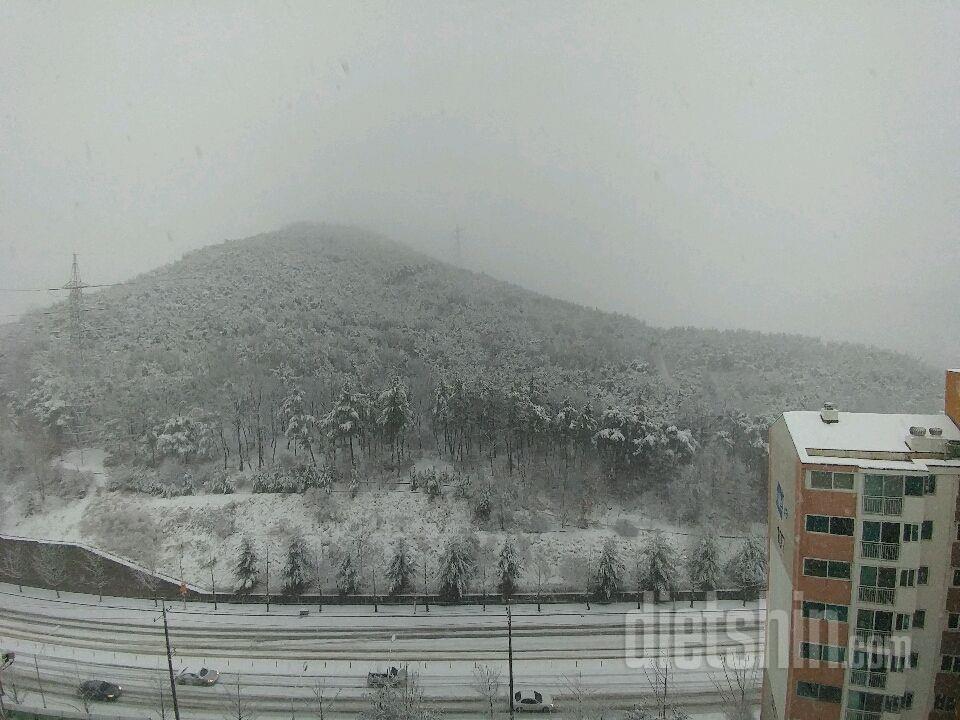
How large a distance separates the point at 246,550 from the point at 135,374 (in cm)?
1991

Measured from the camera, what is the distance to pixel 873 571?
1054cm

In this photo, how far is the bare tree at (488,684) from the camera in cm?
1809

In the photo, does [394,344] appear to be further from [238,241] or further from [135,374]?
[238,241]

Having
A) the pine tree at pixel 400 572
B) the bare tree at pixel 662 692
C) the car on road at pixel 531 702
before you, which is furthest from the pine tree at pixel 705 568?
the pine tree at pixel 400 572

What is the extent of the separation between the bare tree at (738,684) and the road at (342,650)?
0.36 metres

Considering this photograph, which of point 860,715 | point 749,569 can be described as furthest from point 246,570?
point 860,715

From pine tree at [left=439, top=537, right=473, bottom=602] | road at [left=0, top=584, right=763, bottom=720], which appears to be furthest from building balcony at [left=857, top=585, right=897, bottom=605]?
pine tree at [left=439, top=537, right=473, bottom=602]

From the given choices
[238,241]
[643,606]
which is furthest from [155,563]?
[238,241]

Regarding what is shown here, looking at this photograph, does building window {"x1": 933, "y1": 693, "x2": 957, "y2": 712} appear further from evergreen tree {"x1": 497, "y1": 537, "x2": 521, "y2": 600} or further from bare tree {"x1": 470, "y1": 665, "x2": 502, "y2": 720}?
evergreen tree {"x1": 497, "y1": 537, "x2": 521, "y2": 600}

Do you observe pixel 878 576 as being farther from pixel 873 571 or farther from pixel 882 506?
pixel 882 506

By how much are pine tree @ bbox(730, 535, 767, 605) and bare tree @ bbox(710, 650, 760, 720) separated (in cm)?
405

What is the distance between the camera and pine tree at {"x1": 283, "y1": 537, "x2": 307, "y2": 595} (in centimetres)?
2459

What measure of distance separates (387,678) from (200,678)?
252 inches

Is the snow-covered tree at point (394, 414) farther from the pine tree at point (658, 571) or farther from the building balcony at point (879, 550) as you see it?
the building balcony at point (879, 550)
